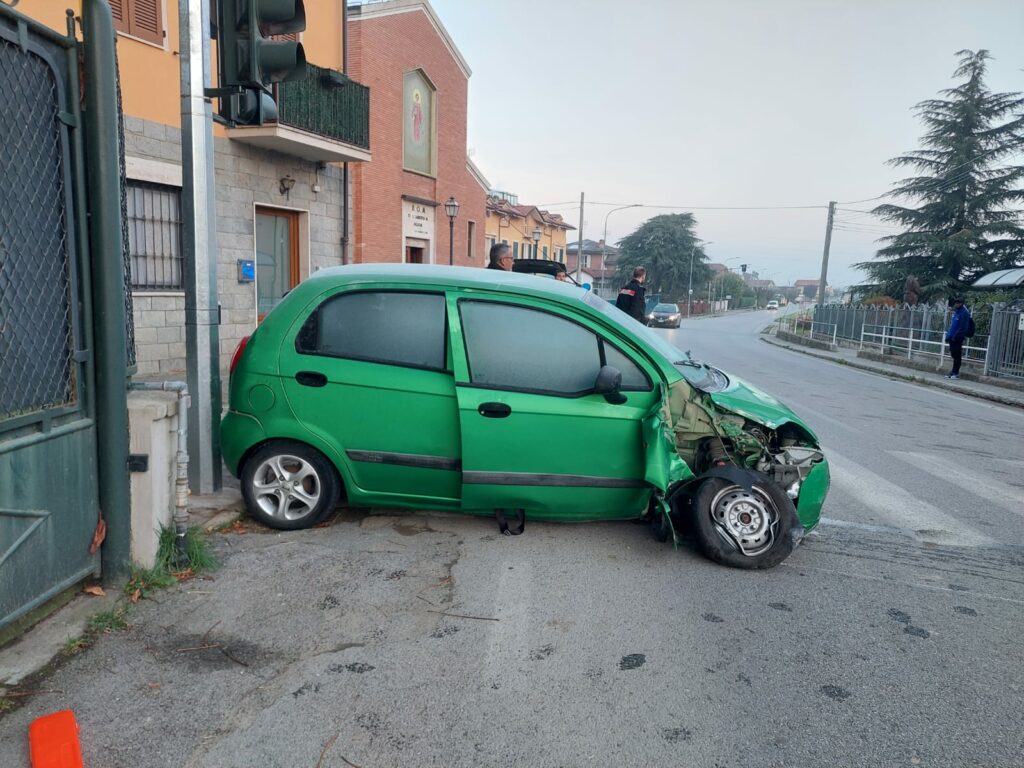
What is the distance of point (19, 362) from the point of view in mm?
3180

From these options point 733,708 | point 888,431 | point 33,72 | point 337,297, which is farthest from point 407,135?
point 733,708

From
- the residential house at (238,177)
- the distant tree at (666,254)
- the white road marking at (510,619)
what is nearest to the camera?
the white road marking at (510,619)

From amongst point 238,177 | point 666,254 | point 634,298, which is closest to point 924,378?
point 634,298

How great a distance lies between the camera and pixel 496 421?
15.1ft

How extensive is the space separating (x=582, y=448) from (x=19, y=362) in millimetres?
2919

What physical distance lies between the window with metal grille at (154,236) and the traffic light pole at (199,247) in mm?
6736

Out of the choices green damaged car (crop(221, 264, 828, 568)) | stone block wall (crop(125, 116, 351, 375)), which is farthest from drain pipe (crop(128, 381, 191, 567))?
stone block wall (crop(125, 116, 351, 375))

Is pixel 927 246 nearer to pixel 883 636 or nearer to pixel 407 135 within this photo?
pixel 407 135

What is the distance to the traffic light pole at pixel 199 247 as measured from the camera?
197 inches

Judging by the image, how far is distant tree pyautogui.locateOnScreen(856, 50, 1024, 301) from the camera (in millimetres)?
33719

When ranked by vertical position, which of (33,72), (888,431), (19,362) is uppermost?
(33,72)

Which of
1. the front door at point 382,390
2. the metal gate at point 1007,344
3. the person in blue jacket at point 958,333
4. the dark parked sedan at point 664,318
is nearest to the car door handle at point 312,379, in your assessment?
the front door at point 382,390

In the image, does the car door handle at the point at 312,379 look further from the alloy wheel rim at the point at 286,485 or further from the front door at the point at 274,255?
the front door at the point at 274,255

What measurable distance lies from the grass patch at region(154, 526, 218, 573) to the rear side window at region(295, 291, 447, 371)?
4.36 feet
